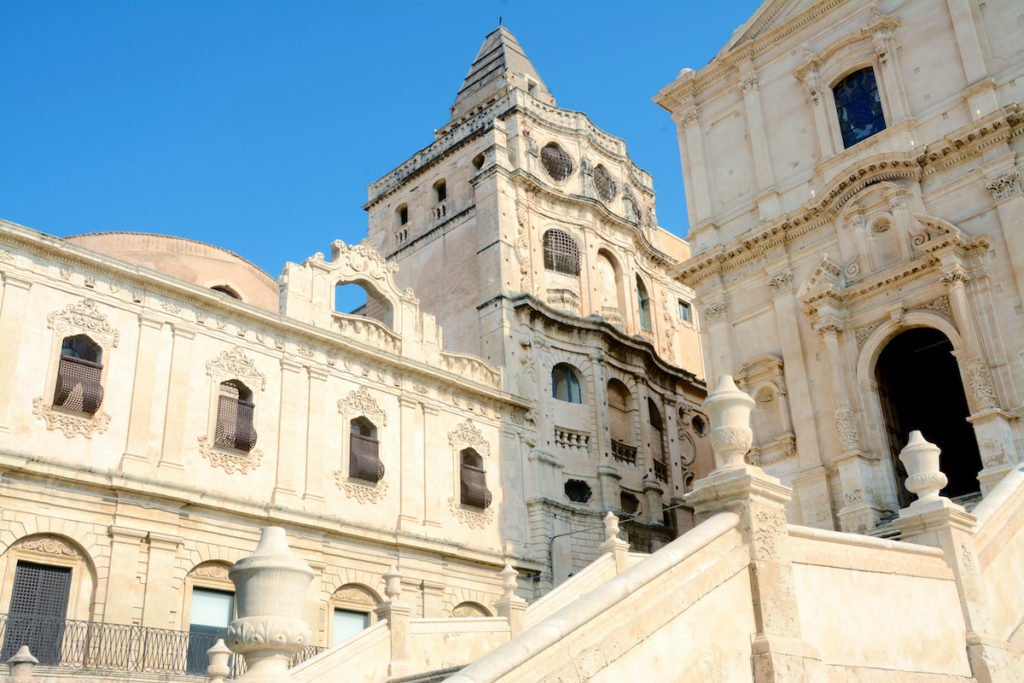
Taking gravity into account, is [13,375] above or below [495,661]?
above

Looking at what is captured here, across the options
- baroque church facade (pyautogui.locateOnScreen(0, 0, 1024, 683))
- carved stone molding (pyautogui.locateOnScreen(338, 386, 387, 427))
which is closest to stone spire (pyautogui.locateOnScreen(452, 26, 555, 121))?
baroque church facade (pyautogui.locateOnScreen(0, 0, 1024, 683))

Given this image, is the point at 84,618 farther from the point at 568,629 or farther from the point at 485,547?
the point at 568,629

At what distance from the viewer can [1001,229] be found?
65.3 feet

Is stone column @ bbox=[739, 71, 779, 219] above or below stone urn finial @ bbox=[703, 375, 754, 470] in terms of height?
above

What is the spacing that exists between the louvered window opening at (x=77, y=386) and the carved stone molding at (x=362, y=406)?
5.66 m

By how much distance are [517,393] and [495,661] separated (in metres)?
20.7

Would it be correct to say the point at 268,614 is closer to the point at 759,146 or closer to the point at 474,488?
the point at 474,488

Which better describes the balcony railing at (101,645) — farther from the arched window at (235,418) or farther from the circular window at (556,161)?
the circular window at (556,161)

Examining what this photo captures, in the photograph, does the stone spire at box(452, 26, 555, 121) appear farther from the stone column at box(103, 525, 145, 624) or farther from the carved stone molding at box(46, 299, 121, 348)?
the stone column at box(103, 525, 145, 624)

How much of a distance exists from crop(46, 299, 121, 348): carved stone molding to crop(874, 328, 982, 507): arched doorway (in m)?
15.9

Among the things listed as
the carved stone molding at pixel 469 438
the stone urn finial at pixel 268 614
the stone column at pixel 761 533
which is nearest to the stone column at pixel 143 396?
the carved stone molding at pixel 469 438

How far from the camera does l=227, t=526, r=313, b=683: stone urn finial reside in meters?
5.60

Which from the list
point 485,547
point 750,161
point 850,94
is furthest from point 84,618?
point 850,94

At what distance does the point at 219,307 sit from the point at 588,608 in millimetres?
15836
